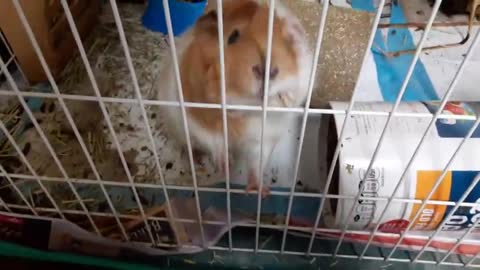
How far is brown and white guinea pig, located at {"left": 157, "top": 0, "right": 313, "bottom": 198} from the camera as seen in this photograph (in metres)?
0.71

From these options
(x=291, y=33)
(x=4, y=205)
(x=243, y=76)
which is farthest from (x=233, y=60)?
(x=4, y=205)

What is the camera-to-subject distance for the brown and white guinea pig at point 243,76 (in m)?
0.71

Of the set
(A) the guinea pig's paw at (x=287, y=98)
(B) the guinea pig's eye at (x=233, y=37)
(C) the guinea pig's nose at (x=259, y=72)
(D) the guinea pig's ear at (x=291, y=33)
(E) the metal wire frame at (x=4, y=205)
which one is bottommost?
(E) the metal wire frame at (x=4, y=205)

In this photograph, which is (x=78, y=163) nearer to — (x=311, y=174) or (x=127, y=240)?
(x=127, y=240)

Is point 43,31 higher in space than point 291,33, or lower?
lower

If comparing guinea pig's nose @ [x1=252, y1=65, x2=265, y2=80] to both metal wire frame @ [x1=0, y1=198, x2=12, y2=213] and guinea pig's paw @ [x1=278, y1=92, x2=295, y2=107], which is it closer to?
guinea pig's paw @ [x1=278, y1=92, x2=295, y2=107]

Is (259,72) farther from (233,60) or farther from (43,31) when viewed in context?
(43,31)

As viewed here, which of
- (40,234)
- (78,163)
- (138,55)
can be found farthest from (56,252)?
(138,55)

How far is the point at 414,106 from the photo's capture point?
0.73 meters

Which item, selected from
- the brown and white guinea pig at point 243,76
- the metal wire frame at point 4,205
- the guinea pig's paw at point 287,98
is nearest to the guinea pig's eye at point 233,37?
the brown and white guinea pig at point 243,76

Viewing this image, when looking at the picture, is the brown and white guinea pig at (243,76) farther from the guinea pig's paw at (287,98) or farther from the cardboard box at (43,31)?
the cardboard box at (43,31)

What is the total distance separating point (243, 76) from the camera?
2.29 feet

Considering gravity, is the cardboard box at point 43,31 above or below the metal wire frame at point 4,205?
above

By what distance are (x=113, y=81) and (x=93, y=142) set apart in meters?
0.18
